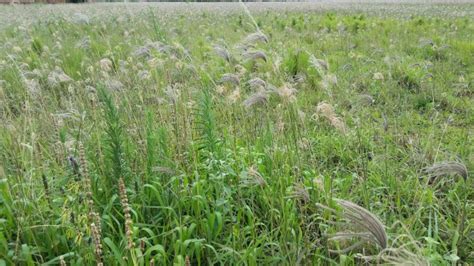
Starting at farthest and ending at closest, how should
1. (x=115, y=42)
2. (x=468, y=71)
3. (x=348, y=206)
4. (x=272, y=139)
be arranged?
(x=115, y=42), (x=468, y=71), (x=272, y=139), (x=348, y=206)

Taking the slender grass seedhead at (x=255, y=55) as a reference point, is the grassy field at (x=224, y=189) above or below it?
below

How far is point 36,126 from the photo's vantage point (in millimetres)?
3326

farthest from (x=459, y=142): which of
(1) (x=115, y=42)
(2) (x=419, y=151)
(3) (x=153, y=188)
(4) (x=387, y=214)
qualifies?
(1) (x=115, y=42)

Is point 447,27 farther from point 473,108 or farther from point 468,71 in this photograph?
point 473,108

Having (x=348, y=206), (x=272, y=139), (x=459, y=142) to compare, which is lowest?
(x=459, y=142)

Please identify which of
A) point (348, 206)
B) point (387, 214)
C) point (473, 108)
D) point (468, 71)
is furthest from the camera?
point (468, 71)

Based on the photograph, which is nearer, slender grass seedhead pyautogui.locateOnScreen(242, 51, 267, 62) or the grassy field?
the grassy field

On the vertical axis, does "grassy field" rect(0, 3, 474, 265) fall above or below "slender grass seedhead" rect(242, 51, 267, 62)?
below

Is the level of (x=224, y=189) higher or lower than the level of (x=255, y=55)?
lower

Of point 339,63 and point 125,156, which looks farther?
point 339,63

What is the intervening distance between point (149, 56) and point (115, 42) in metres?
4.53

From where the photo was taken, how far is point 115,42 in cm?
782

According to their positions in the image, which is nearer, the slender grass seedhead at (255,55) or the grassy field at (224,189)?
the grassy field at (224,189)

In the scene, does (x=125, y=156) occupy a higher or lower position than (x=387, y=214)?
higher
